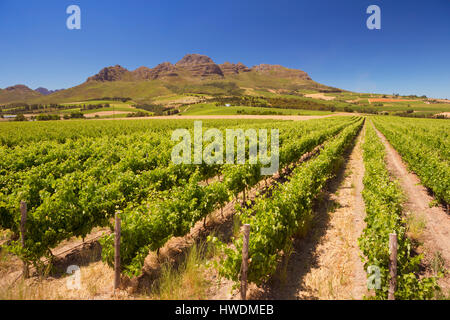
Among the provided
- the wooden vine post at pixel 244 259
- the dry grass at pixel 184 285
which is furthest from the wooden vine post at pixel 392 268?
the dry grass at pixel 184 285

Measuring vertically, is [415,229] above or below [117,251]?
below

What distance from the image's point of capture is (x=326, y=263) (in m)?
5.82

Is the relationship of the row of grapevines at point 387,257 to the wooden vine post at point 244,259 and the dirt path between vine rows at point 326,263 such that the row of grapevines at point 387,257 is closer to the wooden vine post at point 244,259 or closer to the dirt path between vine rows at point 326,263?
the dirt path between vine rows at point 326,263

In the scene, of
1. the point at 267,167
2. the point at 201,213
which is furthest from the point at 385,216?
the point at 267,167

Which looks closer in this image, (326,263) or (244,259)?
(244,259)

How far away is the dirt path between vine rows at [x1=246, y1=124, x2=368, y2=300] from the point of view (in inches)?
Result: 191

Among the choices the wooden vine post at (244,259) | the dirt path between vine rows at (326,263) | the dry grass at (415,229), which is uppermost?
the wooden vine post at (244,259)

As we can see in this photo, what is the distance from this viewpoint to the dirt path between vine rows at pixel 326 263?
4.86 m

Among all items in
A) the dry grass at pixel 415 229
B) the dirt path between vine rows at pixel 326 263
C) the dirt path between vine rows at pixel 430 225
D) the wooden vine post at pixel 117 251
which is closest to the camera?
the wooden vine post at pixel 117 251

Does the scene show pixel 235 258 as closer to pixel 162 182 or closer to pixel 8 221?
pixel 162 182

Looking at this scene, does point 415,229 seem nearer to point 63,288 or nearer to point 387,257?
point 387,257

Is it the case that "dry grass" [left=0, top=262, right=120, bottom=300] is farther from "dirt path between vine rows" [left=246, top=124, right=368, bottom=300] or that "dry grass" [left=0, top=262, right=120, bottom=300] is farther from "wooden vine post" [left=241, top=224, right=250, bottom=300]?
"dirt path between vine rows" [left=246, top=124, right=368, bottom=300]

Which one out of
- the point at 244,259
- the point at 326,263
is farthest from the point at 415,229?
the point at 244,259

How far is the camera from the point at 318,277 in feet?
17.4
